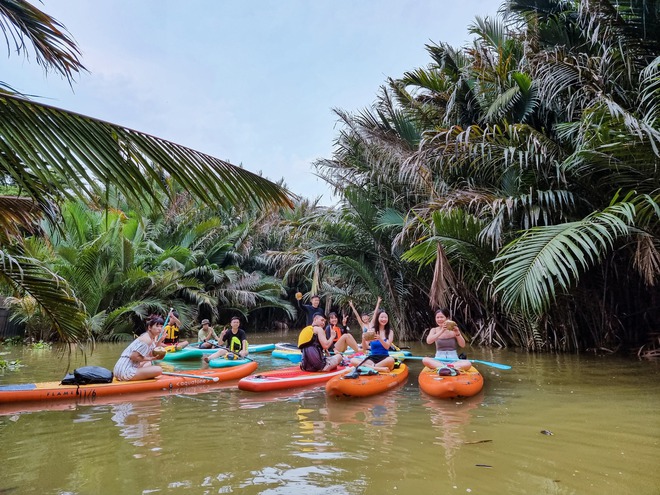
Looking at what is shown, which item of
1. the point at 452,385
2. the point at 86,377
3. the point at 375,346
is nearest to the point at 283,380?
the point at 375,346

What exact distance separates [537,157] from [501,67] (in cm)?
254

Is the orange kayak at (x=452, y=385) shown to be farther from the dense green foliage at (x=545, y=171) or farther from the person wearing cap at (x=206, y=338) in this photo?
the person wearing cap at (x=206, y=338)

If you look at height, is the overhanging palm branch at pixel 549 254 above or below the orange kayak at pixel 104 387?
above

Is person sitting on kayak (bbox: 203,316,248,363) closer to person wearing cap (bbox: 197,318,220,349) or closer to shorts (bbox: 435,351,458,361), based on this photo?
person wearing cap (bbox: 197,318,220,349)

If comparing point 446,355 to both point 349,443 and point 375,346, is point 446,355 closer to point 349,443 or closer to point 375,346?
point 375,346

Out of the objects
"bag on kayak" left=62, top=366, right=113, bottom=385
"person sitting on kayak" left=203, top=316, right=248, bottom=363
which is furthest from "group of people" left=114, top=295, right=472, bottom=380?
"person sitting on kayak" left=203, top=316, right=248, bottom=363

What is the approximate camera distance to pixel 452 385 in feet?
21.3

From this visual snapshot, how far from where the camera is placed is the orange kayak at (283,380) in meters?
7.33

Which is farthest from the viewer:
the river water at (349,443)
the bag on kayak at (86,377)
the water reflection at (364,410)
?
the bag on kayak at (86,377)

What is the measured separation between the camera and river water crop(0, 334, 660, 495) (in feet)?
11.8

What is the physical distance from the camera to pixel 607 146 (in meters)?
7.10

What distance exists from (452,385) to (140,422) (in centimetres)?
383

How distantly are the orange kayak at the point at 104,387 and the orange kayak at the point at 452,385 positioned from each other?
3579mm

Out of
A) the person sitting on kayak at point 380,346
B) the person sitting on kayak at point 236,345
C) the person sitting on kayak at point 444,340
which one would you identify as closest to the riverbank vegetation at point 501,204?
the person sitting on kayak at point 444,340
